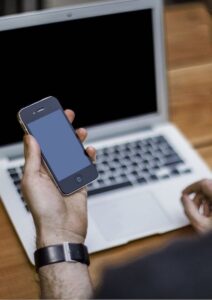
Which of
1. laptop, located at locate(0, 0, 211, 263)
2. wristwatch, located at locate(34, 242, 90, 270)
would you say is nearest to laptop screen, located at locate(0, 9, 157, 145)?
laptop, located at locate(0, 0, 211, 263)

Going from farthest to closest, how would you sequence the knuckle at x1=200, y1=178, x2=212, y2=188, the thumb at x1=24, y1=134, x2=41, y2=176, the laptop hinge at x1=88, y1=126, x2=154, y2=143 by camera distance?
the laptop hinge at x1=88, y1=126, x2=154, y2=143 < the knuckle at x1=200, y1=178, x2=212, y2=188 < the thumb at x1=24, y1=134, x2=41, y2=176

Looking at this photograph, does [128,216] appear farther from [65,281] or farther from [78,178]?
[65,281]

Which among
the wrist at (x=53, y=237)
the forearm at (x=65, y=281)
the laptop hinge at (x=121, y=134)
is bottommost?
the laptop hinge at (x=121, y=134)

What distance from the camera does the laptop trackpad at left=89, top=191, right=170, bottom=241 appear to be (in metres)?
1.21

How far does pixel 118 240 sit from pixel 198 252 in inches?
23.5

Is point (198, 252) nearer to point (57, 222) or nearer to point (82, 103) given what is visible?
point (57, 222)

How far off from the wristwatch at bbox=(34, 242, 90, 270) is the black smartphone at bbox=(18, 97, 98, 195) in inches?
4.6

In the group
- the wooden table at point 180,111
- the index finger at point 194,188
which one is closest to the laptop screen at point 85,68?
the wooden table at point 180,111

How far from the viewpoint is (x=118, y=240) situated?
3.90 feet

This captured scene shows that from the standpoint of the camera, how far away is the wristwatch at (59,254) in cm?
104

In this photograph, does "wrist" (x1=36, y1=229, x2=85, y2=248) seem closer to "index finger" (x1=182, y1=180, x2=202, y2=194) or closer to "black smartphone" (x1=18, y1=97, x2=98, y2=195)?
"black smartphone" (x1=18, y1=97, x2=98, y2=195)

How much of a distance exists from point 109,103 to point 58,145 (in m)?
0.26

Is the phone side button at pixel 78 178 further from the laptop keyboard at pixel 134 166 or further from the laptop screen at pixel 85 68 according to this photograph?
the laptop screen at pixel 85 68

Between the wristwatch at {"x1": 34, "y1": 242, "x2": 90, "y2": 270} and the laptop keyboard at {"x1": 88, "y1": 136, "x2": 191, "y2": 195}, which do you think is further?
the laptop keyboard at {"x1": 88, "y1": 136, "x2": 191, "y2": 195}
